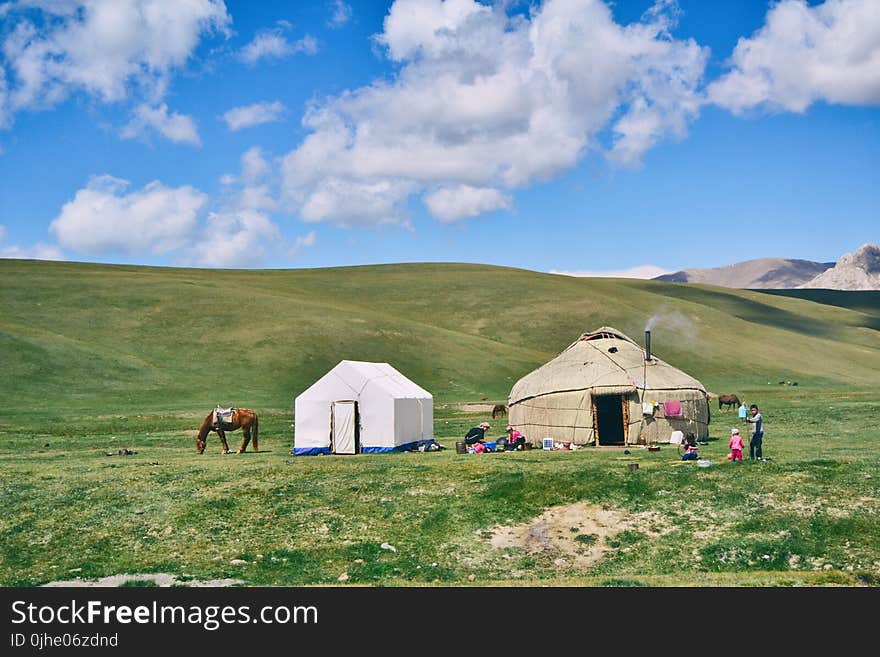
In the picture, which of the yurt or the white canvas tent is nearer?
the white canvas tent

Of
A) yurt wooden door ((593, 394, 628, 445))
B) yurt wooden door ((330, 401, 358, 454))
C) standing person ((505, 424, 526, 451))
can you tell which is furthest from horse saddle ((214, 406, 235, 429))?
yurt wooden door ((593, 394, 628, 445))

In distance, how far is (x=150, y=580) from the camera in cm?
1612

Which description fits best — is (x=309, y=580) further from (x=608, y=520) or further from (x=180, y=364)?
(x=180, y=364)

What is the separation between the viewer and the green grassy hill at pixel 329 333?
66125 millimetres

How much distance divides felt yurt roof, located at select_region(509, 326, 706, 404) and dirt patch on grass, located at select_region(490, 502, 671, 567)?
14.3 m

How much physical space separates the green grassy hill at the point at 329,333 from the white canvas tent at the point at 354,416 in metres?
24.7

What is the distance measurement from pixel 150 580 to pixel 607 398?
2360cm

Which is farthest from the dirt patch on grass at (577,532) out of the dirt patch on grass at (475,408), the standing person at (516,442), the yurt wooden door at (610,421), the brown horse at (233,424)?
the dirt patch on grass at (475,408)

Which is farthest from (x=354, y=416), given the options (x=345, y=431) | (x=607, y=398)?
(x=607, y=398)

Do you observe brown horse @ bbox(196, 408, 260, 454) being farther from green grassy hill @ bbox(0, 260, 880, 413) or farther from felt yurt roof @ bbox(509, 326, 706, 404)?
green grassy hill @ bbox(0, 260, 880, 413)

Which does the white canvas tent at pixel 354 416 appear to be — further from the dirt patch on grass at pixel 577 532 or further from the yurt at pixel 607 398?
the dirt patch on grass at pixel 577 532

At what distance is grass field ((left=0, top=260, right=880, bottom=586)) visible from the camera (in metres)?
17.1

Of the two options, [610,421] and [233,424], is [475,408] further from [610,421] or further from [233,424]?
[233,424]
